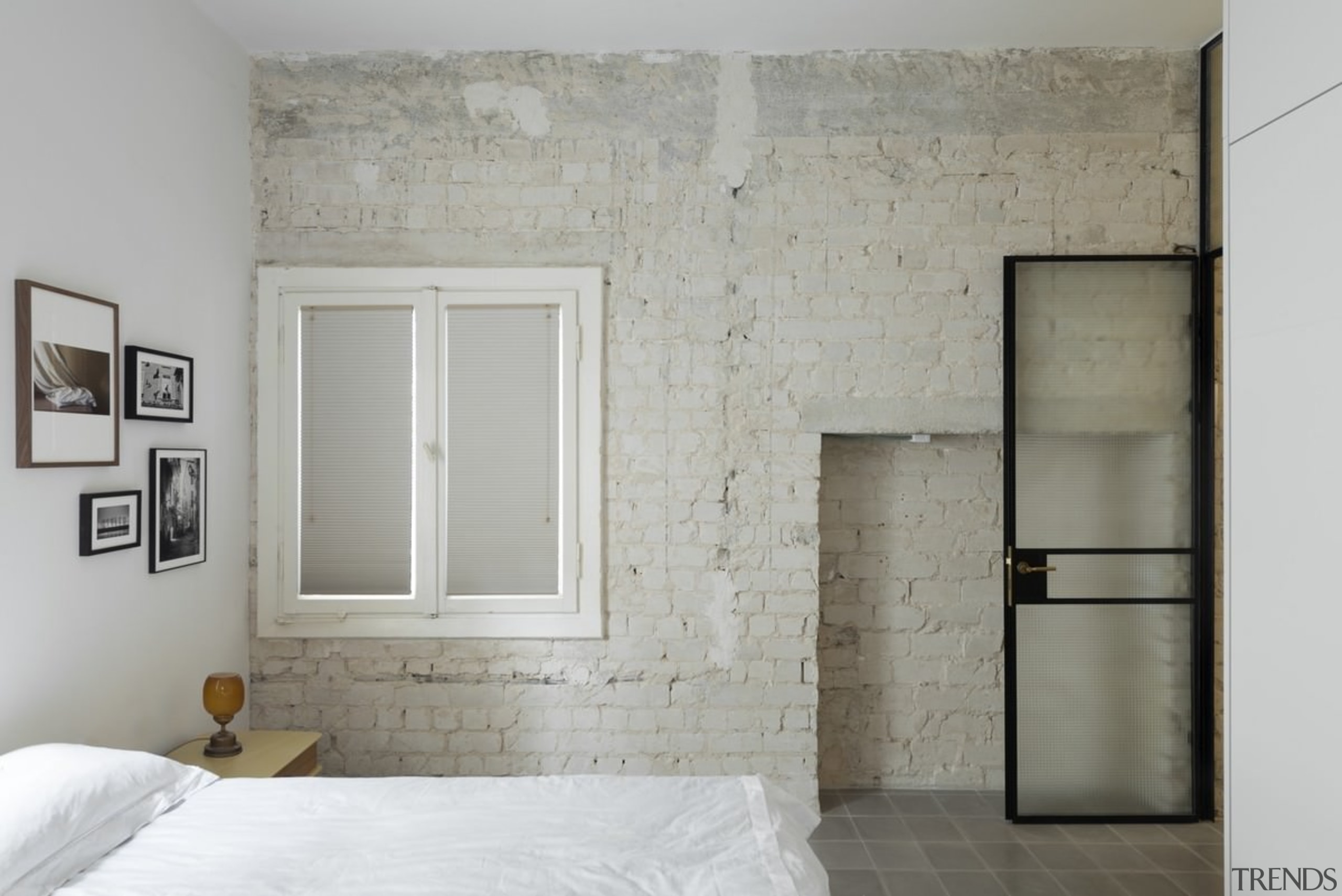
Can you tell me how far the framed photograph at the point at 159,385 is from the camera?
9.09 feet

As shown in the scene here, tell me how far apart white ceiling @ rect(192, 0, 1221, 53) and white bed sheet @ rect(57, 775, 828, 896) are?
264cm

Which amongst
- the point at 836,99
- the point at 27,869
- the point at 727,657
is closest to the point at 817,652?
the point at 727,657

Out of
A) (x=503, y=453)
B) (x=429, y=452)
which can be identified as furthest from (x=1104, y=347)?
(x=429, y=452)

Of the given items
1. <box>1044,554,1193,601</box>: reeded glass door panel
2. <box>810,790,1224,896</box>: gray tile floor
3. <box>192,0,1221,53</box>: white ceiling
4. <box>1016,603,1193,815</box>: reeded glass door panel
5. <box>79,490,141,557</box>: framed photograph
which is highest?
<box>192,0,1221,53</box>: white ceiling

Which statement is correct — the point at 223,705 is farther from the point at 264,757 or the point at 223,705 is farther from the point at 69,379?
the point at 69,379

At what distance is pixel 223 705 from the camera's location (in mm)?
2953

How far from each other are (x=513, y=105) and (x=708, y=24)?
84 cm

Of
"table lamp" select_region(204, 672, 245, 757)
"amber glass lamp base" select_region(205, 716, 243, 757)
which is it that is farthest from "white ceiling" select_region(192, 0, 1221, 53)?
"amber glass lamp base" select_region(205, 716, 243, 757)

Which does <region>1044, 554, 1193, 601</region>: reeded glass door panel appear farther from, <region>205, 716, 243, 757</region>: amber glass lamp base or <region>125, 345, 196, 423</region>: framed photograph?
<region>125, 345, 196, 423</region>: framed photograph

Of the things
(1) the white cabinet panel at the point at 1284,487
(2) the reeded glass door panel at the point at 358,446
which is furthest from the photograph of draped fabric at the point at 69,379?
(1) the white cabinet panel at the point at 1284,487

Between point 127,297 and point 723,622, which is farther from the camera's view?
point 723,622

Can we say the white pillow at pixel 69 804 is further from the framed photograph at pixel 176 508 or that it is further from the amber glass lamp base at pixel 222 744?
the framed photograph at pixel 176 508

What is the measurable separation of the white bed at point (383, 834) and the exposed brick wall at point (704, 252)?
117 centimetres

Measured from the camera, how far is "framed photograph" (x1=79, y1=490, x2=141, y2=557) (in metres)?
2.55
